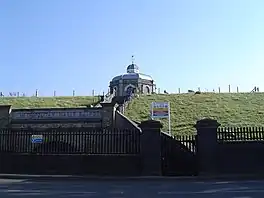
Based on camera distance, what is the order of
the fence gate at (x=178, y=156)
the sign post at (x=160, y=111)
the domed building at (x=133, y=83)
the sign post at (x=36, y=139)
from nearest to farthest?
1. the fence gate at (x=178, y=156)
2. the sign post at (x=36, y=139)
3. the sign post at (x=160, y=111)
4. the domed building at (x=133, y=83)

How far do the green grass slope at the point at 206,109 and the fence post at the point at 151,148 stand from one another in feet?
39.7

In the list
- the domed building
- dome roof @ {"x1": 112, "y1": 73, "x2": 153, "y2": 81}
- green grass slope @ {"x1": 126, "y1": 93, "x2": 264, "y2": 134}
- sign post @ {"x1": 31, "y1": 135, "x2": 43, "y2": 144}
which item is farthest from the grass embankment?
dome roof @ {"x1": 112, "y1": 73, "x2": 153, "y2": 81}

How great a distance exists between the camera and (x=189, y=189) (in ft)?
48.8

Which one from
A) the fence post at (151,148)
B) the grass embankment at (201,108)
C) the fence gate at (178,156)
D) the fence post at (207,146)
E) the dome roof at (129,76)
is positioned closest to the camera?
the fence post at (207,146)

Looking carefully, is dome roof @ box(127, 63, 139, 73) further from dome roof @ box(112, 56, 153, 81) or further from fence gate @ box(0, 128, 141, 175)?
fence gate @ box(0, 128, 141, 175)

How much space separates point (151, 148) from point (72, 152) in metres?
4.22

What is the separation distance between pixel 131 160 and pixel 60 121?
475 inches

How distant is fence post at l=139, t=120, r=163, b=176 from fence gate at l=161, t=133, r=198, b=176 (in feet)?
1.57

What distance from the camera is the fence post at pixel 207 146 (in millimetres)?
20000

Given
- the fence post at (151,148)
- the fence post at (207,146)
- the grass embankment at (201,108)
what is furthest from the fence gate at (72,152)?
the grass embankment at (201,108)

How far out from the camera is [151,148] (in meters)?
20.5

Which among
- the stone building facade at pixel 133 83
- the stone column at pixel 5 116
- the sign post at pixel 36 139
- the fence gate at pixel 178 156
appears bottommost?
the fence gate at pixel 178 156

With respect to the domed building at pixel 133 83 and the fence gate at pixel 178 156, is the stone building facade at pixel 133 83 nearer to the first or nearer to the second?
the domed building at pixel 133 83

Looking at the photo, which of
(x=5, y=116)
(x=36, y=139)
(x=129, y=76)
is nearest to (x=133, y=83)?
(x=129, y=76)
